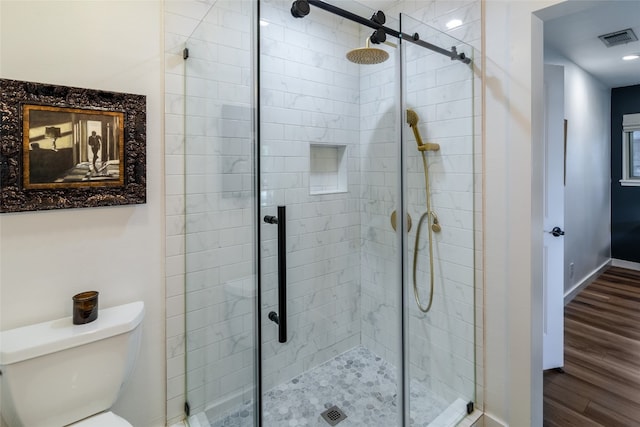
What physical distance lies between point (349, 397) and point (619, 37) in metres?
3.75

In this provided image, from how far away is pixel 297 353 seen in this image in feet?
5.80

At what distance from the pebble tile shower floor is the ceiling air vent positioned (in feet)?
11.0

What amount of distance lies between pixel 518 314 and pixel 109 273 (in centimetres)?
204

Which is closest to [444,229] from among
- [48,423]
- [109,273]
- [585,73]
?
[109,273]

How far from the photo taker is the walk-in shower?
54.8 inches

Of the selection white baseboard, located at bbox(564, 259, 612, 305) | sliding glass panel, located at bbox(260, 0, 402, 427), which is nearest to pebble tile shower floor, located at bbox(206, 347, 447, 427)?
sliding glass panel, located at bbox(260, 0, 402, 427)

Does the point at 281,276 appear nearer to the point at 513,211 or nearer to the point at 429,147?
the point at 429,147

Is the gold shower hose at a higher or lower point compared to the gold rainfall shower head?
lower

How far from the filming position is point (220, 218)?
61.4 inches

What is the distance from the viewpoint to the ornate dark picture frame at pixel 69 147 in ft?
4.22

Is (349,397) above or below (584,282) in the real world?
below

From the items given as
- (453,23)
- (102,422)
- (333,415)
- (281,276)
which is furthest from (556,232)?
(102,422)

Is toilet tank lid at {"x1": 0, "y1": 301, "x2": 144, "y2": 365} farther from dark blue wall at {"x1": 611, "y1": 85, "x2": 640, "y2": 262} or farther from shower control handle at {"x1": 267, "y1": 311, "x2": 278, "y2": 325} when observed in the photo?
dark blue wall at {"x1": 611, "y1": 85, "x2": 640, "y2": 262}

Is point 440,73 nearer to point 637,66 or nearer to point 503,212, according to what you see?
point 503,212
